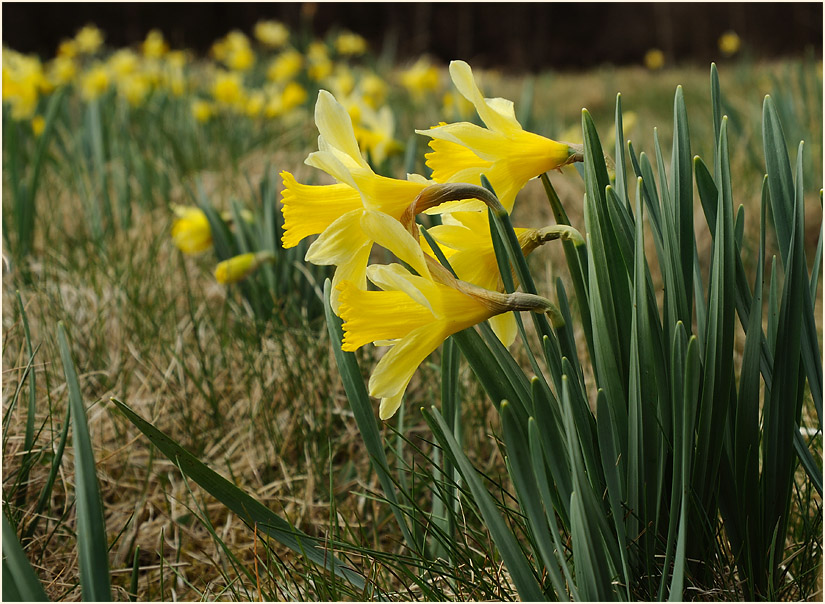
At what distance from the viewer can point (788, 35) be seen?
10.1 meters

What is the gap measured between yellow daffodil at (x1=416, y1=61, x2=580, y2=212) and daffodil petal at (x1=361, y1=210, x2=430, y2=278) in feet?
0.40

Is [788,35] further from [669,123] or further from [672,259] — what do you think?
[672,259]

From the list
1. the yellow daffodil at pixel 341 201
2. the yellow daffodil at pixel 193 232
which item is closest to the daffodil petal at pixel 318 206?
the yellow daffodil at pixel 341 201

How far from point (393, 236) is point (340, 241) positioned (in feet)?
0.24

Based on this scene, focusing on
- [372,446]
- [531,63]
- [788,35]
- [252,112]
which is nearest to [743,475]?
[372,446]

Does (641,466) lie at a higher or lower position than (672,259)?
lower

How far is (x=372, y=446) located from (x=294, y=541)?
13cm

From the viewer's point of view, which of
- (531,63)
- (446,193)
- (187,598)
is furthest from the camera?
(531,63)

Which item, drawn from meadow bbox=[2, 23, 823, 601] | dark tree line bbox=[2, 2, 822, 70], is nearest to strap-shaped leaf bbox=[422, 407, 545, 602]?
meadow bbox=[2, 23, 823, 601]

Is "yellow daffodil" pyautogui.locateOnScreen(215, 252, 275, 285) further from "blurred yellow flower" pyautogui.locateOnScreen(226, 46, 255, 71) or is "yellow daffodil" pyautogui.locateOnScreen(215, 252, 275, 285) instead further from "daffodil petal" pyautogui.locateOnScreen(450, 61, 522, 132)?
"blurred yellow flower" pyautogui.locateOnScreen(226, 46, 255, 71)

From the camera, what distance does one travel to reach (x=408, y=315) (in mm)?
622

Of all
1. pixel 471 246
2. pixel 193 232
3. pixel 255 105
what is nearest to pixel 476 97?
pixel 471 246

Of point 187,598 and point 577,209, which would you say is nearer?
point 187,598

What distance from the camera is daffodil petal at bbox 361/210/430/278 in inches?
22.9
